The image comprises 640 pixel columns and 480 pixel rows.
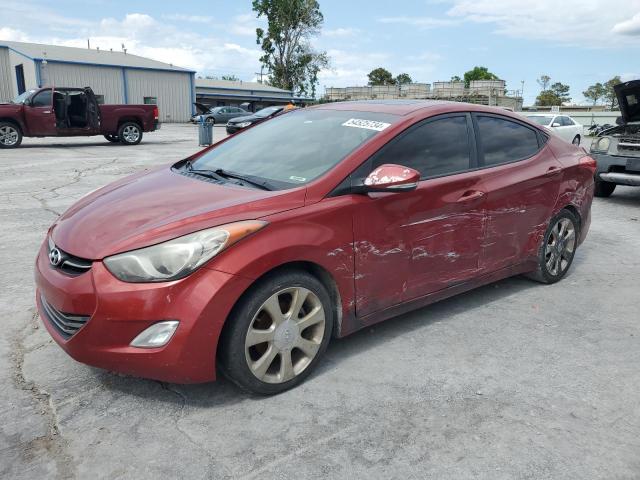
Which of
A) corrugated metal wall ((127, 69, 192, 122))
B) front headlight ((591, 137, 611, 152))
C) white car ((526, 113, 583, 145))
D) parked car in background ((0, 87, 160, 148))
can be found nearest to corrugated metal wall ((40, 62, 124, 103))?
corrugated metal wall ((127, 69, 192, 122))

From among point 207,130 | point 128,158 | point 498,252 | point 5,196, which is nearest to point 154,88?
point 207,130

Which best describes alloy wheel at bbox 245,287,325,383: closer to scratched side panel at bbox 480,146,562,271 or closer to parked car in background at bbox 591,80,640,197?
scratched side panel at bbox 480,146,562,271

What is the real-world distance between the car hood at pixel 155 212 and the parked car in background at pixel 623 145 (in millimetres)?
7559

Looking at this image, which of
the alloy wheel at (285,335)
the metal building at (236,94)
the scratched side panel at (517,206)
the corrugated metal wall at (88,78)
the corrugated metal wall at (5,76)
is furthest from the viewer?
the metal building at (236,94)

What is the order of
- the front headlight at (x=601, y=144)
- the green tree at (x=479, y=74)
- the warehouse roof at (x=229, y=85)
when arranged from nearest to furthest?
the front headlight at (x=601, y=144) < the warehouse roof at (x=229, y=85) < the green tree at (x=479, y=74)

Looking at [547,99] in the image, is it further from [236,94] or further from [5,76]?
[5,76]

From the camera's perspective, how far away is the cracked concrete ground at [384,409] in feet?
7.82

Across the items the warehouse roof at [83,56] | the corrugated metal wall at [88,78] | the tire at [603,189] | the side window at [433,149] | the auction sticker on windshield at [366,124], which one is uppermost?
the warehouse roof at [83,56]

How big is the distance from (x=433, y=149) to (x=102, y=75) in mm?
39732

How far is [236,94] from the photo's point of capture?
2172 inches

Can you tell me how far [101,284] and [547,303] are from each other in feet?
11.1

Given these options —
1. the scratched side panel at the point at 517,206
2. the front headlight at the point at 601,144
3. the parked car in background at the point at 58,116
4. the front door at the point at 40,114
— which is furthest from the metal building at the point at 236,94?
the scratched side panel at the point at 517,206

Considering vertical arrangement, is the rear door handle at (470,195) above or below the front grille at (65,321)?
above

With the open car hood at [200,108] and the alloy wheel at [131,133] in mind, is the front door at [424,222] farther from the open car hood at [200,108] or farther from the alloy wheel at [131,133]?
the open car hood at [200,108]
